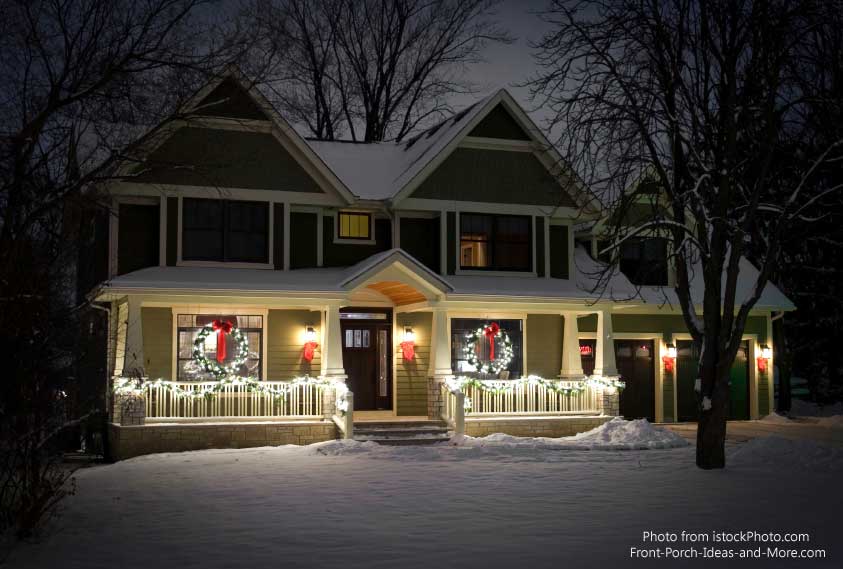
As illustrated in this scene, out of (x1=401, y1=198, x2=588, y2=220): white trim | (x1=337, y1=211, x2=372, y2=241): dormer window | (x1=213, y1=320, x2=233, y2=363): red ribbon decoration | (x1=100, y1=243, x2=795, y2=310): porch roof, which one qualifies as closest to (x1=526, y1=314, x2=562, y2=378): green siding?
(x1=100, y1=243, x2=795, y2=310): porch roof

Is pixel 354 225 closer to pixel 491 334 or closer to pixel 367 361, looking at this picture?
pixel 367 361

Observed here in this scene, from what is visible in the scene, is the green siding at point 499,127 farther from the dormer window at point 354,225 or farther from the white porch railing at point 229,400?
the white porch railing at point 229,400

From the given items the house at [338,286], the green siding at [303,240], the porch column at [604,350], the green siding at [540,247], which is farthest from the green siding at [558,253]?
the green siding at [303,240]

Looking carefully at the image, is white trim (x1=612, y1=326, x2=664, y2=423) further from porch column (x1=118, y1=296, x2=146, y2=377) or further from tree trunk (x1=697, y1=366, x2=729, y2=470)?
porch column (x1=118, y1=296, x2=146, y2=377)

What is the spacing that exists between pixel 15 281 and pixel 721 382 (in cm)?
1011

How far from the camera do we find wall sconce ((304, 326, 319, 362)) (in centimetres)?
2091

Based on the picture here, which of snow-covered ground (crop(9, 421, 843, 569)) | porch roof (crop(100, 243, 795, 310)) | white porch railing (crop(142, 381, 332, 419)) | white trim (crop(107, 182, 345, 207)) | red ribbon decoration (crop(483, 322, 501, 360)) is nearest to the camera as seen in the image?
snow-covered ground (crop(9, 421, 843, 569))

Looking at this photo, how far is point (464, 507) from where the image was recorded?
1207 cm

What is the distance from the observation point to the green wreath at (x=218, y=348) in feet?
64.9

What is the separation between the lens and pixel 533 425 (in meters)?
20.8

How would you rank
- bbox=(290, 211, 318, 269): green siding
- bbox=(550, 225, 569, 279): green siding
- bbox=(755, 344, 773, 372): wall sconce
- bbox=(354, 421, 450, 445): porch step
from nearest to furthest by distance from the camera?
1. bbox=(354, 421, 450, 445): porch step
2. bbox=(290, 211, 318, 269): green siding
3. bbox=(550, 225, 569, 279): green siding
4. bbox=(755, 344, 773, 372): wall sconce

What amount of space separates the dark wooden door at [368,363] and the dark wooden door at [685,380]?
8.14 metres

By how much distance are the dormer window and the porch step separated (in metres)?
4.47

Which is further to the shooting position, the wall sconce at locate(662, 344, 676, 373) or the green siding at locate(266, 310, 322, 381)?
the wall sconce at locate(662, 344, 676, 373)
